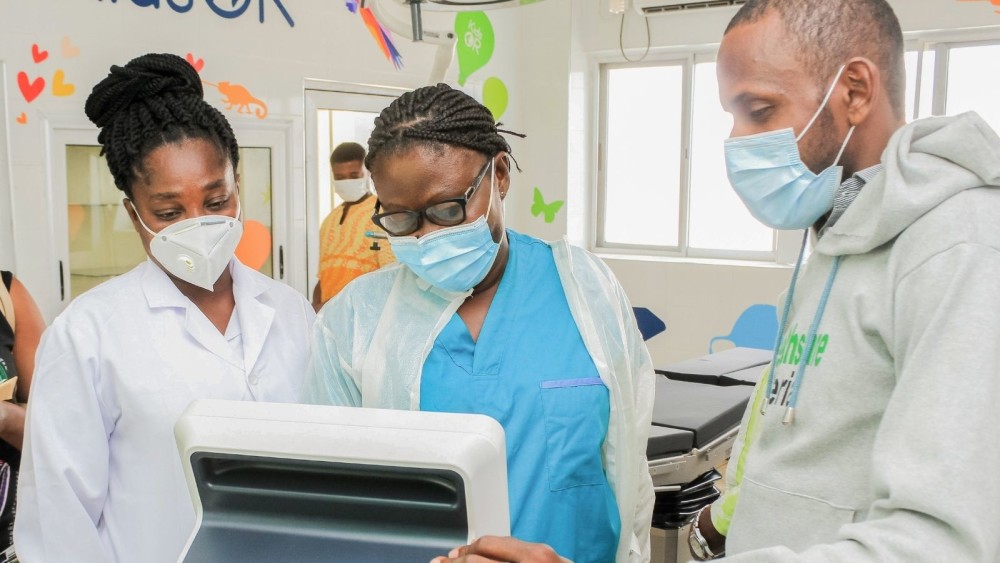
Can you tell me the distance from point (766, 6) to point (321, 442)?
2.18ft

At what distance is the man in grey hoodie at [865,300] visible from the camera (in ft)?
2.07

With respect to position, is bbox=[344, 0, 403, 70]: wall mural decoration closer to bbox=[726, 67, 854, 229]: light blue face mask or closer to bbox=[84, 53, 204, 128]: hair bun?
bbox=[84, 53, 204, 128]: hair bun

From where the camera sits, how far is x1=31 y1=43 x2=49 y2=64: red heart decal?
9.10ft

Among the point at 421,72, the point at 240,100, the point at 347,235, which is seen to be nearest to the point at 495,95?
the point at 421,72

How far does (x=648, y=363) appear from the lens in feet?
4.47

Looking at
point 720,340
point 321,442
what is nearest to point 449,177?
point 321,442

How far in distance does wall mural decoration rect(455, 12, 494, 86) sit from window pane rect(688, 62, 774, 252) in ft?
4.05

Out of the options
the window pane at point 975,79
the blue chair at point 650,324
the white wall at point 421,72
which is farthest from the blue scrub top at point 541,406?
the window pane at point 975,79

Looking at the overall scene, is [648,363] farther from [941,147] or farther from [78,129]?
[78,129]

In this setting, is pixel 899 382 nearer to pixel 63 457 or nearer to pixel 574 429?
pixel 574 429

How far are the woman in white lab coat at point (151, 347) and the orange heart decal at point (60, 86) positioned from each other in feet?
5.85

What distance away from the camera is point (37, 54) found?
2.79 meters

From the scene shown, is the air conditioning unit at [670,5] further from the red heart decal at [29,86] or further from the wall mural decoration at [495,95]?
the red heart decal at [29,86]

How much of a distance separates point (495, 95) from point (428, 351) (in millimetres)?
3814
